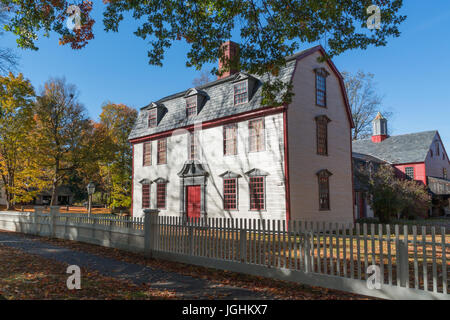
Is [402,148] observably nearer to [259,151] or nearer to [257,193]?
[259,151]

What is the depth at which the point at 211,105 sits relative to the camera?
19391 mm

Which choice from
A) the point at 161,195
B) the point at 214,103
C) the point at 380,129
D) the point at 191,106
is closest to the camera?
the point at 214,103

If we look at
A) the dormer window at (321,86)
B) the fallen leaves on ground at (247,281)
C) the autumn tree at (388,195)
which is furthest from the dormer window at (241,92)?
the autumn tree at (388,195)

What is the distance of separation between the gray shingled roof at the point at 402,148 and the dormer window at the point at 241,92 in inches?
875

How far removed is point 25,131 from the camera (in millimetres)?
24156

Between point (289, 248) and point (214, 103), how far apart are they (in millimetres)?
13595

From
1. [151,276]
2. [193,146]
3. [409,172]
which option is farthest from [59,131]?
[409,172]

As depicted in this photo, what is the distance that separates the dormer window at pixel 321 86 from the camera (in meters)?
17.8

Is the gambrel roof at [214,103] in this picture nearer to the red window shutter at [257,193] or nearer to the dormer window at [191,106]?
the dormer window at [191,106]

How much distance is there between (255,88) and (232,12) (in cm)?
824

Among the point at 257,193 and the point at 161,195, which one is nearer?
the point at 257,193

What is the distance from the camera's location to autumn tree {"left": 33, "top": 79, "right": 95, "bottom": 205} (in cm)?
2584

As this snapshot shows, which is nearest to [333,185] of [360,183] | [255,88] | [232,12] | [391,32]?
[255,88]
